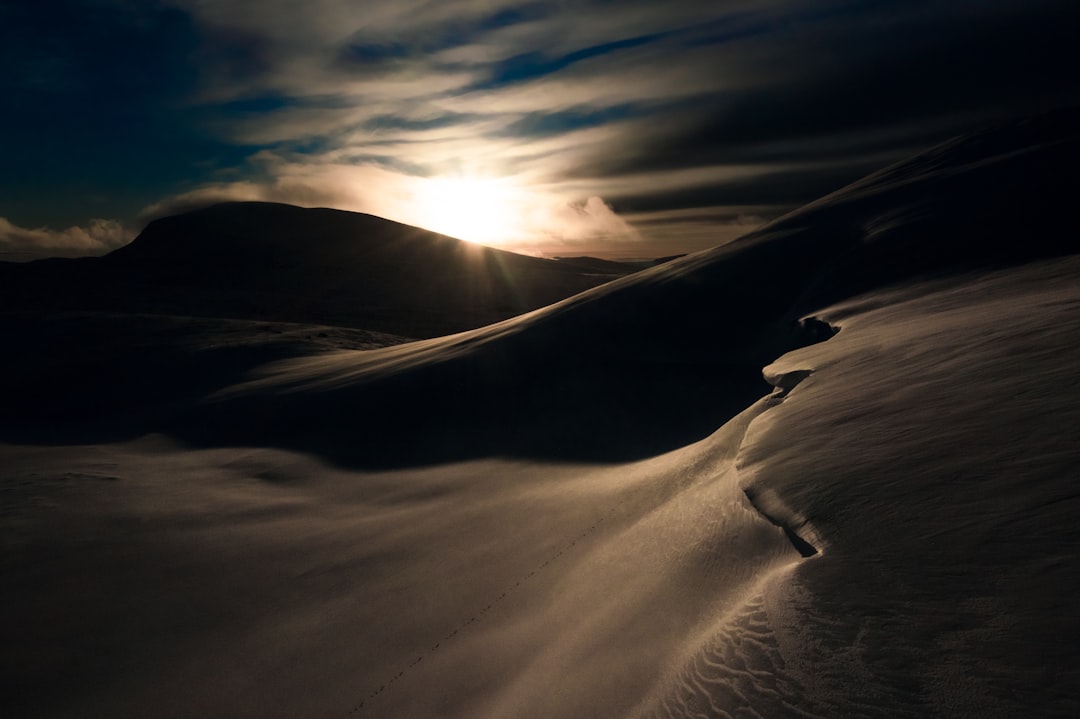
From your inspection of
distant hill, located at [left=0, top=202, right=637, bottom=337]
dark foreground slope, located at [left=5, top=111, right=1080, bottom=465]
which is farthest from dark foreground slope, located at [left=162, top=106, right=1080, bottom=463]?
distant hill, located at [left=0, top=202, right=637, bottom=337]

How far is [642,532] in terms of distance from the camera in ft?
10.9

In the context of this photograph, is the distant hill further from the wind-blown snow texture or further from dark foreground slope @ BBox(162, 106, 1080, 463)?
the wind-blown snow texture

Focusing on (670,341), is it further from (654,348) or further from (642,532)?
(642,532)

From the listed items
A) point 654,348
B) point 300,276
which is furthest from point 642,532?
point 300,276

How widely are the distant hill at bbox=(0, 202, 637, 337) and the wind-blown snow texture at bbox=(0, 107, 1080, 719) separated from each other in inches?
626

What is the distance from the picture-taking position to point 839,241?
9.11 metres

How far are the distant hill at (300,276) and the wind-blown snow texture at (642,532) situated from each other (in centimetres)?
1591

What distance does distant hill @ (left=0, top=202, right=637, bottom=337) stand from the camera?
2581 centimetres

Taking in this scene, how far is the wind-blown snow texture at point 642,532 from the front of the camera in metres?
1.64

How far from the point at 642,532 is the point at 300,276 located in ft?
123

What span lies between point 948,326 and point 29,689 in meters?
5.59

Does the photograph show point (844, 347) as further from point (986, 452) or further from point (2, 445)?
point (2, 445)

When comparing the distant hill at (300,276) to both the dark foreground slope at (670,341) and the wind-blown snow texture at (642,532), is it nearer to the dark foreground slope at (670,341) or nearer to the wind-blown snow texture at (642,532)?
the dark foreground slope at (670,341)

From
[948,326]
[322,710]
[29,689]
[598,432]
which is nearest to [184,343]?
[598,432]
